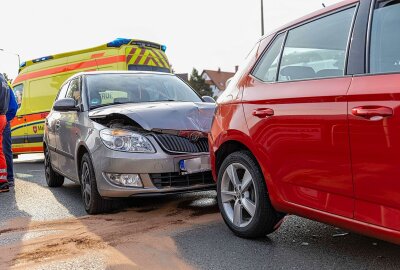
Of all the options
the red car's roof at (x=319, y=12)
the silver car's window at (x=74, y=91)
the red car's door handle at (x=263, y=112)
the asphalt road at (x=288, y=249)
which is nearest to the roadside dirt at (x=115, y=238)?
the asphalt road at (x=288, y=249)

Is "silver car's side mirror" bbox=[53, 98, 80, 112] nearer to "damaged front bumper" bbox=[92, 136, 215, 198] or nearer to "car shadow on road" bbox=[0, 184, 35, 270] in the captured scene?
"damaged front bumper" bbox=[92, 136, 215, 198]

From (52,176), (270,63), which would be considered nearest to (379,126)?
(270,63)

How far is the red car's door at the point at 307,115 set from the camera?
119 inches

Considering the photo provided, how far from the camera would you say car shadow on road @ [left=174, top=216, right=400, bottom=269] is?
339cm

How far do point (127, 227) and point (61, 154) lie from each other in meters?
2.41

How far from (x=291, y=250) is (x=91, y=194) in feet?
8.04

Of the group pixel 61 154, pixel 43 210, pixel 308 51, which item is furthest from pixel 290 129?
pixel 61 154

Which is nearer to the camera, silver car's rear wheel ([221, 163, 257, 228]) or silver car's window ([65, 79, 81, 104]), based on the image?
silver car's rear wheel ([221, 163, 257, 228])

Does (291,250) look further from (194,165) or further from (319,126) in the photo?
(194,165)

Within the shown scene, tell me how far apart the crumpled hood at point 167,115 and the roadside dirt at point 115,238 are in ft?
3.07

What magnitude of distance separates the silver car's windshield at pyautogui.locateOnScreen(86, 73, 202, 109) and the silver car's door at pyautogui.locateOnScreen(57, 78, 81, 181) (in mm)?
263

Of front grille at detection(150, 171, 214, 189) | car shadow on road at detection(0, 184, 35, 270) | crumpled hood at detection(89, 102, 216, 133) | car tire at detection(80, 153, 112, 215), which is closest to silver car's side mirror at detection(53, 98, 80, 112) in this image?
crumpled hood at detection(89, 102, 216, 133)

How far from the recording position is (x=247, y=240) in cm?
404

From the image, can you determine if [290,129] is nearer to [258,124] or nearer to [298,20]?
[258,124]
